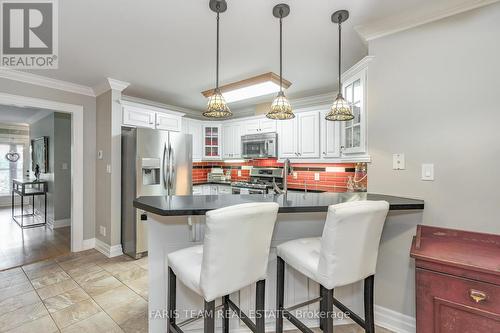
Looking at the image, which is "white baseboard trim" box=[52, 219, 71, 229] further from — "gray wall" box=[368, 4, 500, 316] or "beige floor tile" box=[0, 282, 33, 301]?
"gray wall" box=[368, 4, 500, 316]

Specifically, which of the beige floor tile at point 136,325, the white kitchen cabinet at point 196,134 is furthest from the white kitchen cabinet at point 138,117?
the beige floor tile at point 136,325

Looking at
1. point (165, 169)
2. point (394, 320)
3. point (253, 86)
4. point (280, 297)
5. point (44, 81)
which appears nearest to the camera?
point (280, 297)

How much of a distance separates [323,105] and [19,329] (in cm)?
400

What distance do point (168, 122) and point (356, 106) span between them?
2860 mm

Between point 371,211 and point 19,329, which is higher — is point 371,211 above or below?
above

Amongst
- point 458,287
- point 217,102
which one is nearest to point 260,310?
point 458,287

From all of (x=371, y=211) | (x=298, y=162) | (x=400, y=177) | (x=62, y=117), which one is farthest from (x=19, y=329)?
(x=62, y=117)

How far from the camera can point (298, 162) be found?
12.5ft

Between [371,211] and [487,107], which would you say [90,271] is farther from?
[487,107]

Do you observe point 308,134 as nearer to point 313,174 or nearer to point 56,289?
point 313,174

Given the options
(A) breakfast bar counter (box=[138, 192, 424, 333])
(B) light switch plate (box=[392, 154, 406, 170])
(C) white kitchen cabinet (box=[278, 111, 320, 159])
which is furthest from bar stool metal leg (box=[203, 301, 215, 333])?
(C) white kitchen cabinet (box=[278, 111, 320, 159])

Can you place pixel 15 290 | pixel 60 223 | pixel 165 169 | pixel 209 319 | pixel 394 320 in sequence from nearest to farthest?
pixel 209 319 < pixel 394 320 < pixel 15 290 < pixel 165 169 < pixel 60 223

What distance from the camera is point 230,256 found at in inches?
47.9

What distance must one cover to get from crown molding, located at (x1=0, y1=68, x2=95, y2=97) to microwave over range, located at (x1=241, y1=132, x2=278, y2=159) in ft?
8.19
